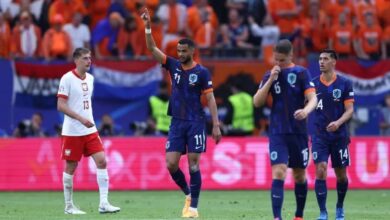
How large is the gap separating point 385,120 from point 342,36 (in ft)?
7.80

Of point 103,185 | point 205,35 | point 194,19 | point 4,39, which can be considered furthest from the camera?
point 194,19

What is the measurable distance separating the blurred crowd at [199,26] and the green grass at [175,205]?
185 inches

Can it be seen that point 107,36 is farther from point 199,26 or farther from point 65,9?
point 199,26

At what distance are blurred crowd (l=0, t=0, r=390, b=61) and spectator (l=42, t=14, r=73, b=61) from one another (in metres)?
0.02

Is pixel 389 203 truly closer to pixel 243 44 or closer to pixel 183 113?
pixel 183 113

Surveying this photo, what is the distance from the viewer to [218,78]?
25688mm

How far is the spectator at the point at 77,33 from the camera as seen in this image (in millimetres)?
25203

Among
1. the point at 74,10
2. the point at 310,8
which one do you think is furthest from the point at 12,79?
the point at 310,8

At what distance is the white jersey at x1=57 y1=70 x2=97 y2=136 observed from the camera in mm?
15914

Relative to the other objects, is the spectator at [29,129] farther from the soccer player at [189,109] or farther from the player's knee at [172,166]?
the soccer player at [189,109]

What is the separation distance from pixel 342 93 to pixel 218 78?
10.4 meters

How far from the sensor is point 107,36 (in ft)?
84.6

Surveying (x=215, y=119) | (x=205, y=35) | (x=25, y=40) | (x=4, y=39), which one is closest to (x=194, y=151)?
(x=215, y=119)

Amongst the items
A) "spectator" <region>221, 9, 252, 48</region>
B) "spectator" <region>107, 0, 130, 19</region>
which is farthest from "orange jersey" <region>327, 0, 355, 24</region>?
"spectator" <region>107, 0, 130, 19</region>
